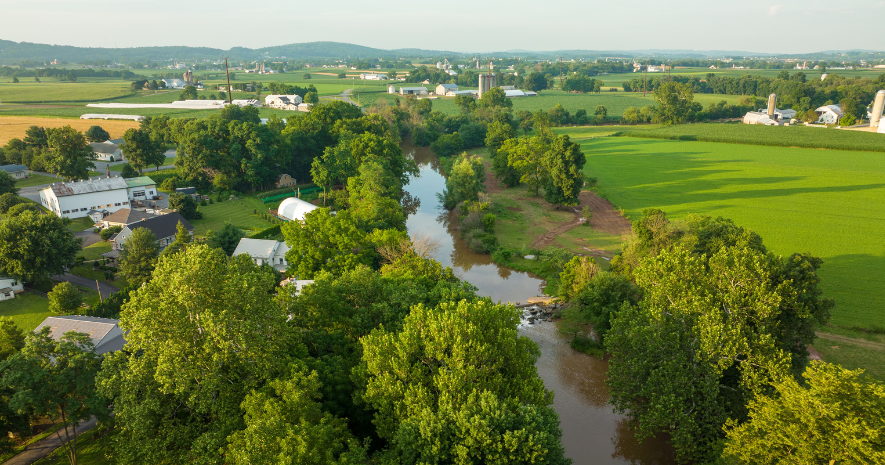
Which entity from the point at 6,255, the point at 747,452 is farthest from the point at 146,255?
the point at 747,452

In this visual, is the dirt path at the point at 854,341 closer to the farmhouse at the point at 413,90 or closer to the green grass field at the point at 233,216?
the green grass field at the point at 233,216

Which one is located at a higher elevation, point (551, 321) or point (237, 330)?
point (237, 330)

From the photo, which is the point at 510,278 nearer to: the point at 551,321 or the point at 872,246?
the point at 551,321

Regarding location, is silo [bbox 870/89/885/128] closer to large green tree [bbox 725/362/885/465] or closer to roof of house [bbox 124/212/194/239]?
large green tree [bbox 725/362/885/465]

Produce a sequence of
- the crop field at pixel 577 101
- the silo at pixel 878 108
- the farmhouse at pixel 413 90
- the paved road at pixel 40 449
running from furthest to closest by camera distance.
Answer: the farmhouse at pixel 413 90 < the crop field at pixel 577 101 < the silo at pixel 878 108 < the paved road at pixel 40 449

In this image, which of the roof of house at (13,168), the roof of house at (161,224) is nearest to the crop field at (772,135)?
the roof of house at (161,224)

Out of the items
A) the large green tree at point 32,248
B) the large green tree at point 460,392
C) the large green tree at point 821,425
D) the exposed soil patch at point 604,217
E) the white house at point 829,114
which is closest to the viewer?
the large green tree at point 821,425
